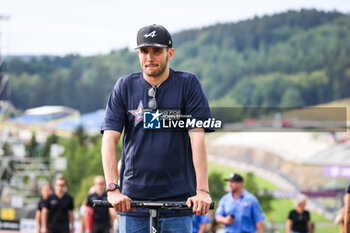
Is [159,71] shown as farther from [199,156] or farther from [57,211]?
[57,211]

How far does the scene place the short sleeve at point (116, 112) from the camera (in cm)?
405

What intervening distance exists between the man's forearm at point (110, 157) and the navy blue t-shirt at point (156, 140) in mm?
52

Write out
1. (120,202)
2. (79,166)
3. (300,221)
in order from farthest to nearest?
(79,166)
(300,221)
(120,202)

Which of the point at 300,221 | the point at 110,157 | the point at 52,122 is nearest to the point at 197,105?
the point at 110,157

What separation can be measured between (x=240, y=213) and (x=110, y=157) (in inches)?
262

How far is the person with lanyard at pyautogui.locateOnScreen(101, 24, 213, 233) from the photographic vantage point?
3930 mm

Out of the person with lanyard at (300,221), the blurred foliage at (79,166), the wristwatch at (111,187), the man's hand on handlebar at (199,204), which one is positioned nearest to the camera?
the man's hand on handlebar at (199,204)

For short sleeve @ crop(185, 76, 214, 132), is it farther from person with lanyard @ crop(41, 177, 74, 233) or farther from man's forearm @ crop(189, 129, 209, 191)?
person with lanyard @ crop(41, 177, 74, 233)

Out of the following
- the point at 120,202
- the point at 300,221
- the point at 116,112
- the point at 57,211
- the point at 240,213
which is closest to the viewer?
the point at 120,202

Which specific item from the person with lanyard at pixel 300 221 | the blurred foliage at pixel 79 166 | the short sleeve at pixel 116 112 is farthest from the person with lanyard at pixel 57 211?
the blurred foliage at pixel 79 166

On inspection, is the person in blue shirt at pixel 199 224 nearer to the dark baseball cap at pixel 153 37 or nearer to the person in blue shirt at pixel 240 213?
the person in blue shirt at pixel 240 213

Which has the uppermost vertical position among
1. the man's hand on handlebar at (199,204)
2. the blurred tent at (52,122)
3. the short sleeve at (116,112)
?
the blurred tent at (52,122)

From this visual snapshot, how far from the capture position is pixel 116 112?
13.4 ft

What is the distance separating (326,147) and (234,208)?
77722mm
